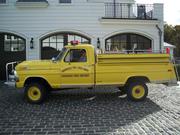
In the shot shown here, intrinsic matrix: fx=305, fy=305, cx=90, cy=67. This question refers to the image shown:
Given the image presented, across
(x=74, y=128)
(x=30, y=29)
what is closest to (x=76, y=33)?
(x=30, y=29)

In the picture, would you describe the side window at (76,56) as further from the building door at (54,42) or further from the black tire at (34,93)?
the building door at (54,42)

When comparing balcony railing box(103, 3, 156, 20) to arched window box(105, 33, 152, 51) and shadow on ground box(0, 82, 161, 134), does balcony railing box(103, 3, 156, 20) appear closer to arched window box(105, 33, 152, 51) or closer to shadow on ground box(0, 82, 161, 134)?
arched window box(105, 33, 152, 51)

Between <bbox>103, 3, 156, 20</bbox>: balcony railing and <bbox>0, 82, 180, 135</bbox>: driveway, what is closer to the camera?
→ <bbox>0, 82, 180, 135</bbox>: driveway

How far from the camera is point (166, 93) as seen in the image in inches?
518

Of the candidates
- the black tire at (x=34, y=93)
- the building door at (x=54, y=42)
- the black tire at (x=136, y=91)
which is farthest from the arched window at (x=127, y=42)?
the black tire at (x=34, y=93)

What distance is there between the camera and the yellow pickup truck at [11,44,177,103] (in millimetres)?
10812

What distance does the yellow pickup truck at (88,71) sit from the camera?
10.8 meters

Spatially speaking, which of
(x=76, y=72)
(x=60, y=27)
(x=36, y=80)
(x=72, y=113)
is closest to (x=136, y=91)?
(x=76, y=72)

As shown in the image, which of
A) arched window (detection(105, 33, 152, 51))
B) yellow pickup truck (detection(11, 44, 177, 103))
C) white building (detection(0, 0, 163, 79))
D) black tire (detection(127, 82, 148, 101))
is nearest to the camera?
yellow pickup truck (detection(11, 44, 177, 103))

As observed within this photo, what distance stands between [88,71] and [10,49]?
8.61 meters

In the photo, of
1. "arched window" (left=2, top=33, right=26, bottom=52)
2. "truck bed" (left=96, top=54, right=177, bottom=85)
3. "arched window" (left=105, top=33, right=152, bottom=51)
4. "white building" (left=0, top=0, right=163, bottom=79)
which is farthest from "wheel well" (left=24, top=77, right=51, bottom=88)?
"arched window" (left=105, top=33, right=152, bottom=51)

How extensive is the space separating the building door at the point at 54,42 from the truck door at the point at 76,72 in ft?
22.9

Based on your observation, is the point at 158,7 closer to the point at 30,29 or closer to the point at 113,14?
the point at 113,14

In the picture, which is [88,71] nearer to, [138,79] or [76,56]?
[76,56]
